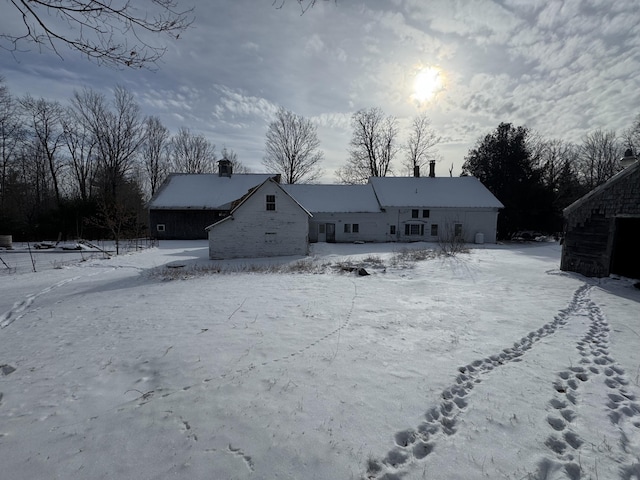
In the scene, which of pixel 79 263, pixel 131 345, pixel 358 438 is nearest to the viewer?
pixel 358 438

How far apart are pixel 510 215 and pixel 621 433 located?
35.1 m

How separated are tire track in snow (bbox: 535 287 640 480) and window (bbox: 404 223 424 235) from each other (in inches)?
975

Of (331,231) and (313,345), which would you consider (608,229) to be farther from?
(331,231)

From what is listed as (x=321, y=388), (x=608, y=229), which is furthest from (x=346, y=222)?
(x=321, y=388)

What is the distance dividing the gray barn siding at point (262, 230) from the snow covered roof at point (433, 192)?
40.9 ft

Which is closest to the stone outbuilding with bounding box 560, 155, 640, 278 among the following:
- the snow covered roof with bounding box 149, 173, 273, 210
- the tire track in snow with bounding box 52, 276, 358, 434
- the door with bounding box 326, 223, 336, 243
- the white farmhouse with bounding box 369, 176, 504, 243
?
the tire track in snow with bounding box 52, 276, 358, 434

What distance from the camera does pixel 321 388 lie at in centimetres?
414

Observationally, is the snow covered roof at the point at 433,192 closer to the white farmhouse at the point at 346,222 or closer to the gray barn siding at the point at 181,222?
the white farmhouse at the point at 346,222

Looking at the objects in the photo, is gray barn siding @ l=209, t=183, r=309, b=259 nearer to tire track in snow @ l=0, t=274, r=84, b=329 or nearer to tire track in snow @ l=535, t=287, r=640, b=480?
tire track in snow @ l=0, t=274, r=84, b=329

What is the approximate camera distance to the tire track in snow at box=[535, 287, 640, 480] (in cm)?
286

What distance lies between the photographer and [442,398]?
156 inches

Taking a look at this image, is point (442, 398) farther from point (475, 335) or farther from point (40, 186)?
point (40, 186)

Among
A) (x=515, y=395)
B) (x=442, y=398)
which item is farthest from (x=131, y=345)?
(x=515, y=395)

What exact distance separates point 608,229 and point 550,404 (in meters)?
11.9
